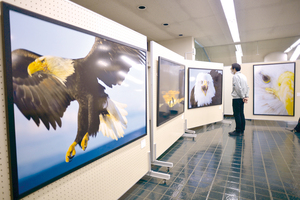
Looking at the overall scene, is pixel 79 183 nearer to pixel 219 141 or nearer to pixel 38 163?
pixel 38 163

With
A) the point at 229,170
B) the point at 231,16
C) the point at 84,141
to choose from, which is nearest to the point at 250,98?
the point at 231,16

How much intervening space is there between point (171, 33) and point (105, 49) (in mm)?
5674

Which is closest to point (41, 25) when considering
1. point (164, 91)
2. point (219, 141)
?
point (164, 91)

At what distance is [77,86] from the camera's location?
4.34 ft

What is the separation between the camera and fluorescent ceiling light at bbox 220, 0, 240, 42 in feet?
14.3

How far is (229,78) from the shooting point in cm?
712

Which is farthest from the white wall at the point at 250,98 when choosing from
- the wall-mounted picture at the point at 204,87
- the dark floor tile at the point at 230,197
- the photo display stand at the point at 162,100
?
the dark floor tile at the point at 230,197

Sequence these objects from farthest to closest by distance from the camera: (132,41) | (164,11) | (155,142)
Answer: (164,11) < (155,142) < (132,41)

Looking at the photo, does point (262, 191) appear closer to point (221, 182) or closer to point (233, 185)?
point (233, 185)

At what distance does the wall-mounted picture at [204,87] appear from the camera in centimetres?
463

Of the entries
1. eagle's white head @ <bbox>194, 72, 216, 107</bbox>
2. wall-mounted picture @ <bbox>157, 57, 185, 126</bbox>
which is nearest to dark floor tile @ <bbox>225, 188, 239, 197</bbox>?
wall-mounted picture @ <bbox>157, 57, 185, 126</bbox>

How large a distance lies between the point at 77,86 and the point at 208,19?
513 centimetres

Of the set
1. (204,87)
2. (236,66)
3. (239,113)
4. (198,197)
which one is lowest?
(198,197)

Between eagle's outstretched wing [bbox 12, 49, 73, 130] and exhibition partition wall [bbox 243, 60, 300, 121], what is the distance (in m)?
6.43
